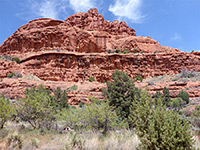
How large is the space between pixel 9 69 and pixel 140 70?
30.8 metres

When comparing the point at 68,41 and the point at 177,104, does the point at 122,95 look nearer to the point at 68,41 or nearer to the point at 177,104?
the point at 177,104

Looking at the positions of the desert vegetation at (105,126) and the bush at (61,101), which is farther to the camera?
the bush at (61,101)

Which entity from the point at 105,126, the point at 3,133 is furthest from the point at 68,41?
the point at 105,126

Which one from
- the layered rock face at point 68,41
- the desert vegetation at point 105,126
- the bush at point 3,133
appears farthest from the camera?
the layered rock face at point 68,41

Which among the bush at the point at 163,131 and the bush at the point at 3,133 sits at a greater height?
the bush at the point at 163,131

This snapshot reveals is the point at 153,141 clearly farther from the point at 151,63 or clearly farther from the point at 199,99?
the point at 151,63

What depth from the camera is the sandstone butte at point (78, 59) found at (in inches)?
940

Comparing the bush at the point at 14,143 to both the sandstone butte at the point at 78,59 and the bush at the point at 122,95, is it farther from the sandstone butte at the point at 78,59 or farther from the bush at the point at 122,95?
the sandstone butte at the point at 78,59

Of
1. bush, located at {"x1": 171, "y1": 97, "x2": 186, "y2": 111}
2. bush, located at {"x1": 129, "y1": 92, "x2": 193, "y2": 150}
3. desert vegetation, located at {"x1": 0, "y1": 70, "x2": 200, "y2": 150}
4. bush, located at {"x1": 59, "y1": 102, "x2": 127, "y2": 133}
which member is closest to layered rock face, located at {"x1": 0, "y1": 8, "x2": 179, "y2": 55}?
bush, located at {"x1": 171, "y1": 97, "x2": 186, "y2": 111}

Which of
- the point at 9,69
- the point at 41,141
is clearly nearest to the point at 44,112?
the point at 41,141

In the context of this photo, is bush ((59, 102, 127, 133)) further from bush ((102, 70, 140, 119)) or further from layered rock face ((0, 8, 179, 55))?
layered rock face ((0, 8, 179, 55))

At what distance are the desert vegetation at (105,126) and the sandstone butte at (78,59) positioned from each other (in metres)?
10.9

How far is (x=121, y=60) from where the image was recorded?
38375 mm

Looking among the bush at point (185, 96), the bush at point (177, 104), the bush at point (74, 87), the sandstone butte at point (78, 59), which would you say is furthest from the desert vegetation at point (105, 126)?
the bush at point (74, 87)
